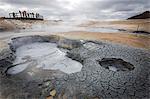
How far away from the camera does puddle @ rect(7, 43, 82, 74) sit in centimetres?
507

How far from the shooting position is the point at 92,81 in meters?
4.09

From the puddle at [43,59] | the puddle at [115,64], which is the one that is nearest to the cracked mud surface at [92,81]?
the puddle at [115,64]

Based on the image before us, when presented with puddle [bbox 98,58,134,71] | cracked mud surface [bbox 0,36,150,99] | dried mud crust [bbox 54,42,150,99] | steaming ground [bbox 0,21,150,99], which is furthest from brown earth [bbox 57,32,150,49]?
puddle [bbox 98,58,134,71]

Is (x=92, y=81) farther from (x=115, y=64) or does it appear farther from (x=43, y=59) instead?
(x=43, y=59)

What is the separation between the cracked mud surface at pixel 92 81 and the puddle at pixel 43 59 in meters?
0.30

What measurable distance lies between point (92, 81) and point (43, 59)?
244 cm

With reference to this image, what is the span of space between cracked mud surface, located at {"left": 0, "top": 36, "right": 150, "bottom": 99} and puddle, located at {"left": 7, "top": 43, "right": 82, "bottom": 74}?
299mm

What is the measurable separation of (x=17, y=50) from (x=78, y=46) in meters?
2.68

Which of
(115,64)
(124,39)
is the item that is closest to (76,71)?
(115,64)

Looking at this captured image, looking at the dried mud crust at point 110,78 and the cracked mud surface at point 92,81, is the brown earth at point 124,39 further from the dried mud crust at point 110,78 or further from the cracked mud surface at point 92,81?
the cracked mud surface at point 92,81

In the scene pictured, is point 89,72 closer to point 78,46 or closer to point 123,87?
point 123,87

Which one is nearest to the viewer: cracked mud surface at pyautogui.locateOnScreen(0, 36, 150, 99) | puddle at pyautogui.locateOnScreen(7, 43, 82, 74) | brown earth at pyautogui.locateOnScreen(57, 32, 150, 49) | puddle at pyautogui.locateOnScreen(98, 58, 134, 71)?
cracked mud surface at pyautogui.locateOnScreen(0, 36, 150, 99)

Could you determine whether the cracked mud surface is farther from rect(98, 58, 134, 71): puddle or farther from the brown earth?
the brown earth

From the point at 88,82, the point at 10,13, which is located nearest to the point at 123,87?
the point at 88,82
